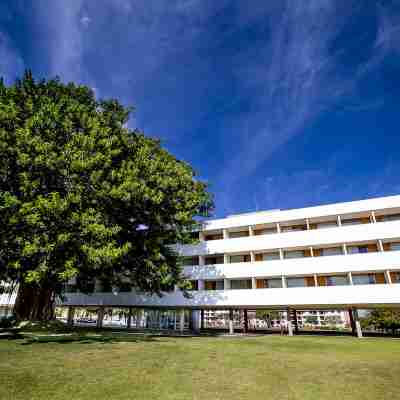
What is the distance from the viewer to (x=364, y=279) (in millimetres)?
26562

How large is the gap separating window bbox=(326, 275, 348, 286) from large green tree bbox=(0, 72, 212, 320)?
14.4 meters

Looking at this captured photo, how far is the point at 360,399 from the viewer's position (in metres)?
5.92

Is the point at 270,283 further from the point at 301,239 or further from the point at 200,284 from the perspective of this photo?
the point at 200,284

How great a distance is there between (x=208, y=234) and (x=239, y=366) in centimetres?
2457

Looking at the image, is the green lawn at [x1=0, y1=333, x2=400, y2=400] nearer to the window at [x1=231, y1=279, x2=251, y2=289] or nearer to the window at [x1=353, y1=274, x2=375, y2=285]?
the window at [x1=353, y1=274, x2=375, y2=285]

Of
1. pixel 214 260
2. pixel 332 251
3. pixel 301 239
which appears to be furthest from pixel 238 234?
pixel 332 251

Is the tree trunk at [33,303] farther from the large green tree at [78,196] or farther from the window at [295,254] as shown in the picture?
the window at [295,254]

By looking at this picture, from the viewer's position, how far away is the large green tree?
1570cm

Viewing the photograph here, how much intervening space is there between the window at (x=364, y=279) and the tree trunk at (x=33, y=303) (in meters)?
25.9

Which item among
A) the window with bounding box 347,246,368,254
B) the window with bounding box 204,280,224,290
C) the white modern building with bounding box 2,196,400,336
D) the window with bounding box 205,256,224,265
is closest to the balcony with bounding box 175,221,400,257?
the white modern building with bounding box 2,196,400,336

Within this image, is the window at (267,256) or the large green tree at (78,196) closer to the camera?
the large green tree at (78,196)

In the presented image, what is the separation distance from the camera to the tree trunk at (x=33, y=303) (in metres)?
22.2

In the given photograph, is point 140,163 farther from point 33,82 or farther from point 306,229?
point 306,229

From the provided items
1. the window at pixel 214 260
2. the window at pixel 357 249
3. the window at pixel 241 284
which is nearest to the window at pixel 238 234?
the window at pixel 214 260
